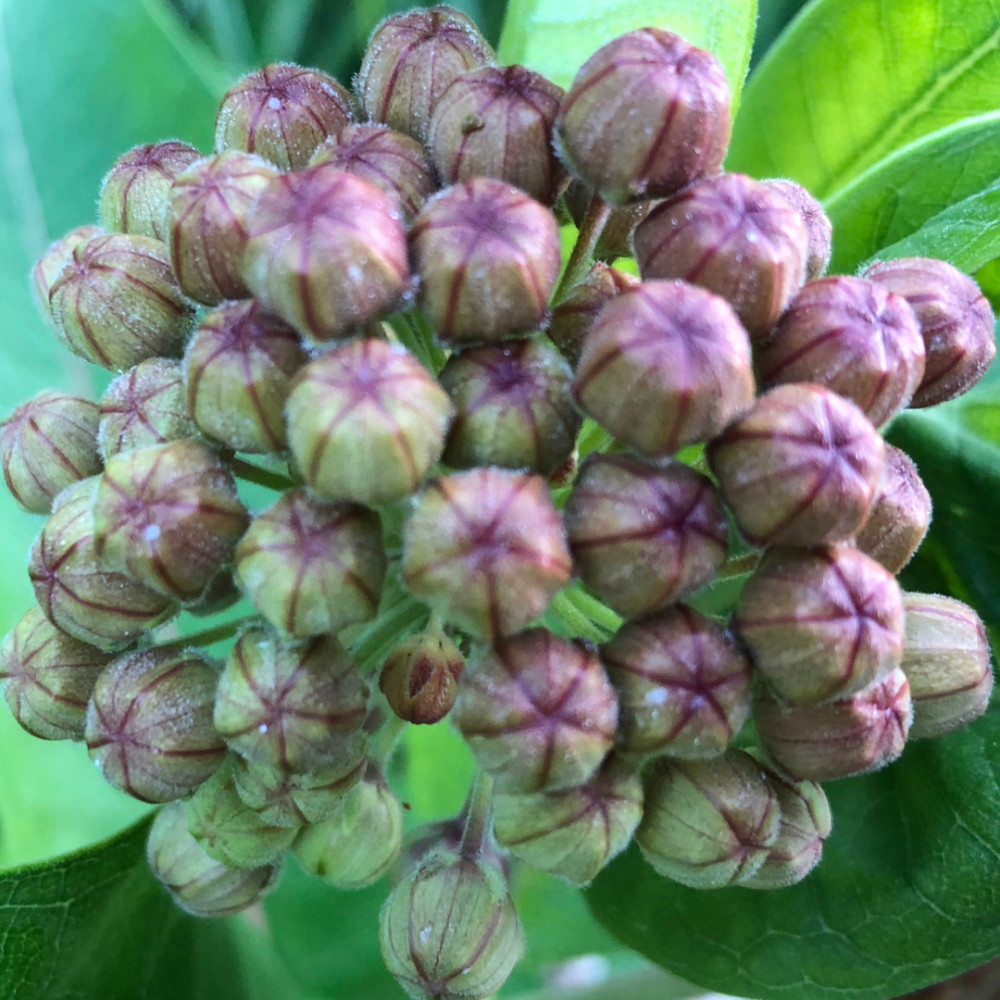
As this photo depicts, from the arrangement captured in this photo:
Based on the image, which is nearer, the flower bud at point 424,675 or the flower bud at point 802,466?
the flower bud at point 802,466

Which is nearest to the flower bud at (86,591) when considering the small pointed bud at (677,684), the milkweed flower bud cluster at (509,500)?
the milkweed flower bud cluster at (509,500)

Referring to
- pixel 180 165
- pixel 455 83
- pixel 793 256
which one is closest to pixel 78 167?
pixel 180 165

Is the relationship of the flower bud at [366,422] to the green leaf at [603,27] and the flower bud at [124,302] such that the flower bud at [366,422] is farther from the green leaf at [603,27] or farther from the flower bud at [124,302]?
the green leaf at [603,27]

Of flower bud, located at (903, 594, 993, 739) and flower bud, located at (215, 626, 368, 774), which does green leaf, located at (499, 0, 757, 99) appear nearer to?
flower bud, located at (903, 594, 993, 739)

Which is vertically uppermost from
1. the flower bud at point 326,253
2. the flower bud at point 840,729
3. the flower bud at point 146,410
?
the flower bud at point 326,253

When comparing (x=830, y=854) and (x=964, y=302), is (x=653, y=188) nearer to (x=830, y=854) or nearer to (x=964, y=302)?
(x=964, y=302)

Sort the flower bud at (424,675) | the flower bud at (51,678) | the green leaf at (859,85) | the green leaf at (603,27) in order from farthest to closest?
the green leaf at (859,85)
the green leaf at (603,27)
the flower bud at (51,678)
the flower bud at (424,675)

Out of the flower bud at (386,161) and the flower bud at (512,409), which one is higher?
the flower bud at (386,161)
